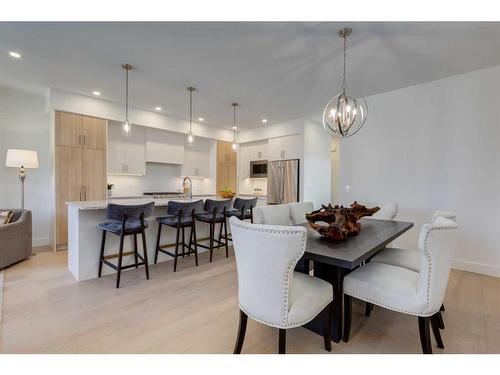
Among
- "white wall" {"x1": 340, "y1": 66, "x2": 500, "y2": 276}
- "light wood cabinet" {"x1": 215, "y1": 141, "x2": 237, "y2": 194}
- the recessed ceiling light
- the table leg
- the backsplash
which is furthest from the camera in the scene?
"light wood cabinet" {"x1": 215, "y1": 141, "x2": 237, "y2": 194}

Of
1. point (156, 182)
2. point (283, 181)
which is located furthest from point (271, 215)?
point (156, 182)

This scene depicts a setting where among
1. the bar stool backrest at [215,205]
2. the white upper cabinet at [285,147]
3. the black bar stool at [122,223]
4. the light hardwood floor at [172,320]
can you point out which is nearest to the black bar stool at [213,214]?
the bar stool backrest at [215,205]

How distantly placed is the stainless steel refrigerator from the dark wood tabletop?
9.89 ft

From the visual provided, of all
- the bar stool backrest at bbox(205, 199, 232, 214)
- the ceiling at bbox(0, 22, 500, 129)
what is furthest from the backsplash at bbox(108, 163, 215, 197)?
the bar stool backrest at bbox(205, 199, 232, 214)

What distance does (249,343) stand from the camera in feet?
5.54

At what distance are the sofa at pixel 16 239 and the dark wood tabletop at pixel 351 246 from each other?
3.65 meters

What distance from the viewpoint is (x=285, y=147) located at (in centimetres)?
552

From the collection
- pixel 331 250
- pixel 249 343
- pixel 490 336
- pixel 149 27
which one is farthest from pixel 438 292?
pixel 149 27

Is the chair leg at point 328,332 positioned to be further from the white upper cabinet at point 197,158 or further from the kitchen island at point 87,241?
the white upper cabinet at point 197,158

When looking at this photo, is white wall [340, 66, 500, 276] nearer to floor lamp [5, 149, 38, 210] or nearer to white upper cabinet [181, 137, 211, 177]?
white upper cabinet [181, 137, 211, 177]

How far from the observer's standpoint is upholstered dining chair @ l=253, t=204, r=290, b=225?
250cm

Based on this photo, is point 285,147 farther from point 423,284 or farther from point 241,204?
point 423,284
